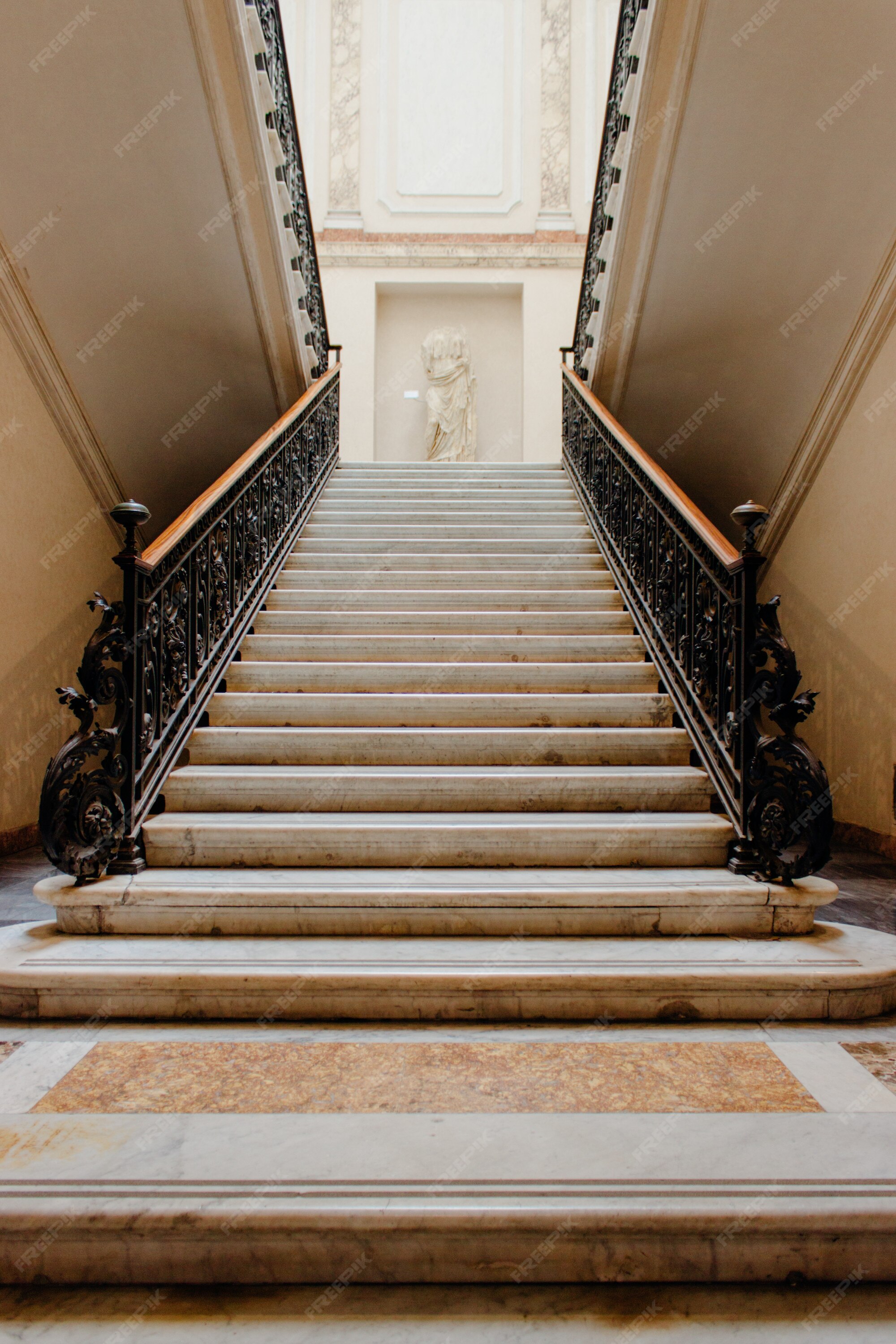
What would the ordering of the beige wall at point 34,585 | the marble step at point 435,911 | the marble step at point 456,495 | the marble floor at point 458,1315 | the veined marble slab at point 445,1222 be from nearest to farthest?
1. the marble floor at point 458,1315
2. the veined marble slab at point 445,1222
3. the marble step at point 435,911
4. the beige wall at point 34,585
5. the marble step at point 456,495

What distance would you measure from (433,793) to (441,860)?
1.01ft

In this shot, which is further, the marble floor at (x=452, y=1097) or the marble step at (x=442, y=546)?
the marble step at (x=442, y=546)

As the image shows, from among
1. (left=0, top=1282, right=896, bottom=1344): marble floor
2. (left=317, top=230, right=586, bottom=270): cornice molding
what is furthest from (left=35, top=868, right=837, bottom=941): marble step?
(left=317, top=230, right=586, bottom=270): cornice molding

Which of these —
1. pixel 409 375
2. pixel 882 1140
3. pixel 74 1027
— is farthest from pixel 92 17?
pixel 409 375

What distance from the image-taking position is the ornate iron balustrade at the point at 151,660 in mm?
2152

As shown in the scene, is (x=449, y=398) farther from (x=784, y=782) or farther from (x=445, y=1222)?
(x=445, y=1222)

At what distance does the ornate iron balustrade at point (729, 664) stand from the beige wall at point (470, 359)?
5.05m

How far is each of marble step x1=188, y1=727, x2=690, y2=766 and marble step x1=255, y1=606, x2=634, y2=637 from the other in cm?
87

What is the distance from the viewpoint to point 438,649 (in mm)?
3424

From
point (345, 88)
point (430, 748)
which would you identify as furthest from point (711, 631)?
point (345, 88)

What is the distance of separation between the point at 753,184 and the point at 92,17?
2893mm

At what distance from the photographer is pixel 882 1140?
4.49 feet

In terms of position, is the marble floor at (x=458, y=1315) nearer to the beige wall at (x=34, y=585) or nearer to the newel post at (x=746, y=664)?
the newel post at (x=746, y=664)

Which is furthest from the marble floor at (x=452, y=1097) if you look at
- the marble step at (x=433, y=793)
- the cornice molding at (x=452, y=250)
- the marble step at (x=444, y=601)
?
the cornice molding at (x=452, y=250)
